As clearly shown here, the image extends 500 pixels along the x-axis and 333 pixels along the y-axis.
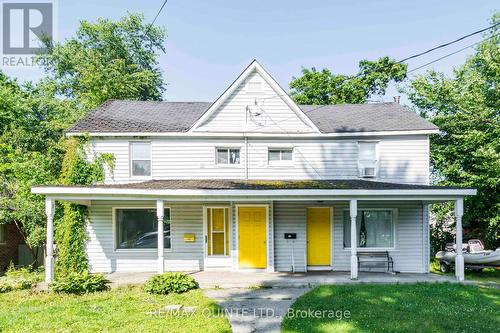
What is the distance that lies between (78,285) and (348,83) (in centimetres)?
2472

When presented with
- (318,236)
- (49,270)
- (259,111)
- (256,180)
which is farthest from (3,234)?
(318,236)

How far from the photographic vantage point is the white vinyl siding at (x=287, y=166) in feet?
45.8

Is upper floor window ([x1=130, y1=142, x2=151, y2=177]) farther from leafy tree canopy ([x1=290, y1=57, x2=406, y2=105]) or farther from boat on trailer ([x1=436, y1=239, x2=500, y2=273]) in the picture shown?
leafy tree canopy ([x1=290, y1=57, x2=406, y2=105])

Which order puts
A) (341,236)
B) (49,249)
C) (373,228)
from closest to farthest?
(49,249)
(341,236)
(373,228)

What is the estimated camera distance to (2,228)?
1712cm

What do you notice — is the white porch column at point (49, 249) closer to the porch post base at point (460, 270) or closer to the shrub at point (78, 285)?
the shrub at point (78, 285)

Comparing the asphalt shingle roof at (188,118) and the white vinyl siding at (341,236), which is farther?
the asphalt shingle roof at (188,118)

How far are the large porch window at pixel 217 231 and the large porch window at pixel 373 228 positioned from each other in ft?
14.9

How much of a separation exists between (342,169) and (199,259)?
21.3 feet

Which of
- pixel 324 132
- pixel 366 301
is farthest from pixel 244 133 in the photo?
pixel 366 301

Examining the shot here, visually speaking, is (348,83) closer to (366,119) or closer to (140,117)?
(366,119)

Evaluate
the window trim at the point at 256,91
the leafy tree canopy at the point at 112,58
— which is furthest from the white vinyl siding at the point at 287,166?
the leafy tree canopy at the point at 112,58

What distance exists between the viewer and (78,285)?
401 inches

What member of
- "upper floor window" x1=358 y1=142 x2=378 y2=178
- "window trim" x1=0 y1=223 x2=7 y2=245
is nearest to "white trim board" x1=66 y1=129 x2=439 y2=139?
"upper floor window" x1=358 y1=142 x2=378 y2=178
